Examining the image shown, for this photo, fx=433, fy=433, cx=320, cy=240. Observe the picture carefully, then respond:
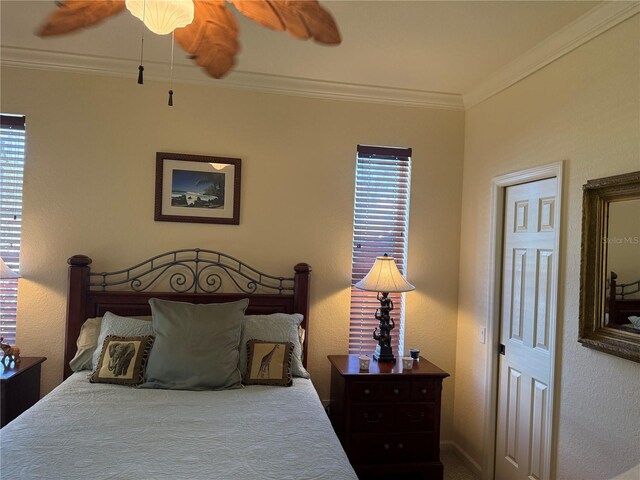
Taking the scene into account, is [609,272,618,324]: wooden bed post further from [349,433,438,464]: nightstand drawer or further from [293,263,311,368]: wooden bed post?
[293,263,311,368]: wooden bed post

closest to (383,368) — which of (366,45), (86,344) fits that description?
(86,344)

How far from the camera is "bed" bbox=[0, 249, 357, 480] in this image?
5.07 ft

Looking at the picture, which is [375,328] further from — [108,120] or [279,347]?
[108,120]

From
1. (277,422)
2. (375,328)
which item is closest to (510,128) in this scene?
(375,328)

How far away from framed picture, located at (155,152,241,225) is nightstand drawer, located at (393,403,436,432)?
67.1 inches

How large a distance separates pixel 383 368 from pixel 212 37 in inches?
87.6

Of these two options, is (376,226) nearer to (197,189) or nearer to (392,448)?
(197,189)

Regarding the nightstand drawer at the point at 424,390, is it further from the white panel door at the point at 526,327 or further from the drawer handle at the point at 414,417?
the white panel door at the point at 526,327

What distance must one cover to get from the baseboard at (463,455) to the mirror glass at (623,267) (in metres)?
1.56

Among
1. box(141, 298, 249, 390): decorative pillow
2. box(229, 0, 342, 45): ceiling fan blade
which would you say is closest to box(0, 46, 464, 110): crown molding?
box(229, 0, 342, 45): ceiling fan blade

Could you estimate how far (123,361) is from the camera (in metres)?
2.41

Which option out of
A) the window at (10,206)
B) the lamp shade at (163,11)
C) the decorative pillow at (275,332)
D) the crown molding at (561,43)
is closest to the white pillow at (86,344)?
the window at (10,206)

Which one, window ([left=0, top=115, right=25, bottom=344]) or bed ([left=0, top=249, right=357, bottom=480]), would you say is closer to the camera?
bed ([left=0, top=249, right=357, bottom=480])

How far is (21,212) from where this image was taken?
288 centimetres
